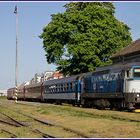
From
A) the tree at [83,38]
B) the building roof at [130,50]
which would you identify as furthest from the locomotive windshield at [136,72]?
the tree at [83,38]

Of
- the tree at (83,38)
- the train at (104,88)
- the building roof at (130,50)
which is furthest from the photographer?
the tree at (83,38)

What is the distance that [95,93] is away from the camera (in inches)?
1384

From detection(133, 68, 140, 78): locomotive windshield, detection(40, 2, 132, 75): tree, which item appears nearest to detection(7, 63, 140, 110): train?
detection(133, 68, 140, 78): locomotive windshield

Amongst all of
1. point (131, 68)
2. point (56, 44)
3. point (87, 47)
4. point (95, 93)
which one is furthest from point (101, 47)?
point (131, 68)

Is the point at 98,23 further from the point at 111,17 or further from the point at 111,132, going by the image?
the point at 111,132

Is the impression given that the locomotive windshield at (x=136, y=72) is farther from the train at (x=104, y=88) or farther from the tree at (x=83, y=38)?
the tree at (x=83, y=38)

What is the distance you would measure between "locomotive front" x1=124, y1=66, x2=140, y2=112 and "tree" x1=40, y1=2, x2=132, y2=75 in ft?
102

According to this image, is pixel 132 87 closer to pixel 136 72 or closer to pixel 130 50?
pixel 136 72

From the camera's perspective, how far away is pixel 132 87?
1104 inches

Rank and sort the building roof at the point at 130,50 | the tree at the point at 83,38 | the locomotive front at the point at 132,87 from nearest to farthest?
the locomotive front at the point at 132,87
the building roof at the point at 130,50
the tree at the point at 83,38

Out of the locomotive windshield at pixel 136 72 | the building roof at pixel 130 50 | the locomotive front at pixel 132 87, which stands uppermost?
the building roof at pixel 130 50

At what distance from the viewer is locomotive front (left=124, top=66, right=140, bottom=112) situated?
2770 cm

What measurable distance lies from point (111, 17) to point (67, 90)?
24682 mm

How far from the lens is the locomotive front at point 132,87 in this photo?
27.7m
